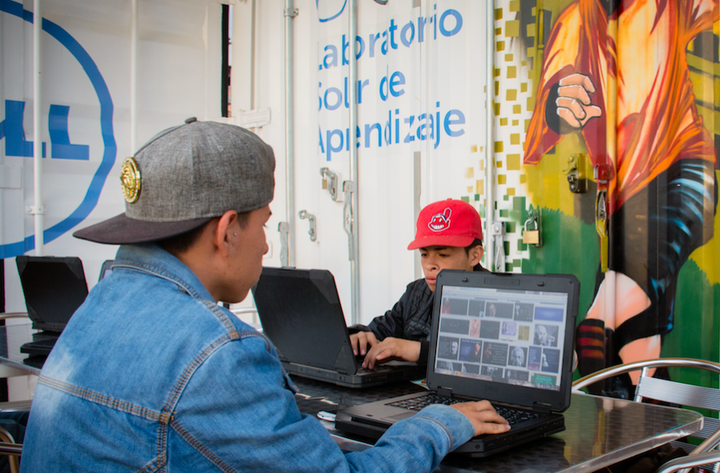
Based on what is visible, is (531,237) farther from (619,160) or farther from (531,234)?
(619,160)

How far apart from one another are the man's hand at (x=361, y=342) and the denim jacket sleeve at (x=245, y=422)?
99 cm

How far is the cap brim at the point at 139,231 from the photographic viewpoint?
929mm

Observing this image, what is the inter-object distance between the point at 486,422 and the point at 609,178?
1871mm

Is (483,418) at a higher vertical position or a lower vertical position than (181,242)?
lower

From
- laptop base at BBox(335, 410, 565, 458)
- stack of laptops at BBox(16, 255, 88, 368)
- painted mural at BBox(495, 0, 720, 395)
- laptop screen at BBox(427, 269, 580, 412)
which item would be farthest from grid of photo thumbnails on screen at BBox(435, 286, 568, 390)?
stack of laptops at BBox(16, 255, 88, 368)

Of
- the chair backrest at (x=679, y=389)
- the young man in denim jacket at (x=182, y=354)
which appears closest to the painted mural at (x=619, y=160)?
the chair backrest at (x=679, y=389)

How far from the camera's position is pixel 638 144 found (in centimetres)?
271

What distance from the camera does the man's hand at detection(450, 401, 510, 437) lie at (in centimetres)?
119

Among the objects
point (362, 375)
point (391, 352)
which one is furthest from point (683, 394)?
point (362, 375)

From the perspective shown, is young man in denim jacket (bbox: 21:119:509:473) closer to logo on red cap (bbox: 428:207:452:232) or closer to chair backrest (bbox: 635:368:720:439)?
chair backrest (bbox: 635:368:720:439)

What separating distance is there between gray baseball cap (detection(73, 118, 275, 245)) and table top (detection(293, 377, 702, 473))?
0.63m

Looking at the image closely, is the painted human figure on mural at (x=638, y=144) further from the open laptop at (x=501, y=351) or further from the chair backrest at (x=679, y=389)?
the open laptop at (x=501, y=351)

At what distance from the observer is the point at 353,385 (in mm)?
1773

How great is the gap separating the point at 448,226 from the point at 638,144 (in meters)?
1.00
